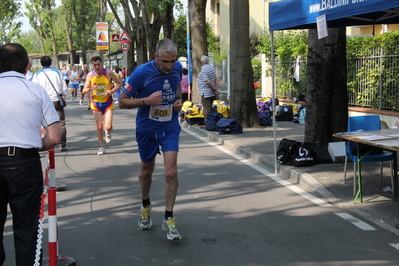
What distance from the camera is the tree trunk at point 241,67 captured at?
14.0 m

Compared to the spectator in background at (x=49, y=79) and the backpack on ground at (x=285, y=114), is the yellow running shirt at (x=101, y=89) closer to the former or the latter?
the spectator in background at (x=49, y=79)

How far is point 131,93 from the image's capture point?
5.43 meters

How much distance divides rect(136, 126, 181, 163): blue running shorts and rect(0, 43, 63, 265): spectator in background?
1734 millimetres

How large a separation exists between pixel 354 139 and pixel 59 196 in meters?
4.12

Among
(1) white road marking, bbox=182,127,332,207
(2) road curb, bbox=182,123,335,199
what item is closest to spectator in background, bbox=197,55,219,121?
(2) road curb, bbox=182,123,335,199

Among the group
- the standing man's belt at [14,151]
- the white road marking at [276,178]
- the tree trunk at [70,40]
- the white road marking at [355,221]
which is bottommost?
the white road marking at [355,221]

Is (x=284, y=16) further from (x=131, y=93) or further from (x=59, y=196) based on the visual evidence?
(x=59, y=196)

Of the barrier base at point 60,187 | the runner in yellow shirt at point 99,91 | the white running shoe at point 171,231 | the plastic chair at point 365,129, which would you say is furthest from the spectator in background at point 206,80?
the white running shoe at point 171,231

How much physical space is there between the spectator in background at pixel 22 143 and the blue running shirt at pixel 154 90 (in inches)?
65.2

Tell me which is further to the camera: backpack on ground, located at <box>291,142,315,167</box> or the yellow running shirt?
the yellow running shirt

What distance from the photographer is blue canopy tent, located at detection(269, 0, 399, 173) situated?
618 cm

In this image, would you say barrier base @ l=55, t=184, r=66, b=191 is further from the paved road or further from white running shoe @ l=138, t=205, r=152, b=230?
white running shoe @ l=138, t=205, r=152, b=230

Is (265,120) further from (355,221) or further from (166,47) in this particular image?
(166,47)

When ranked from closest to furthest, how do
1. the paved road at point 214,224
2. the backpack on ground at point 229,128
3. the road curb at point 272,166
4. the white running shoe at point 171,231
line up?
the paved road at point 214,224 < the white running shoe at point 171,231 < the road curb at point 272,166 < the backpack on ground at point 229,128
